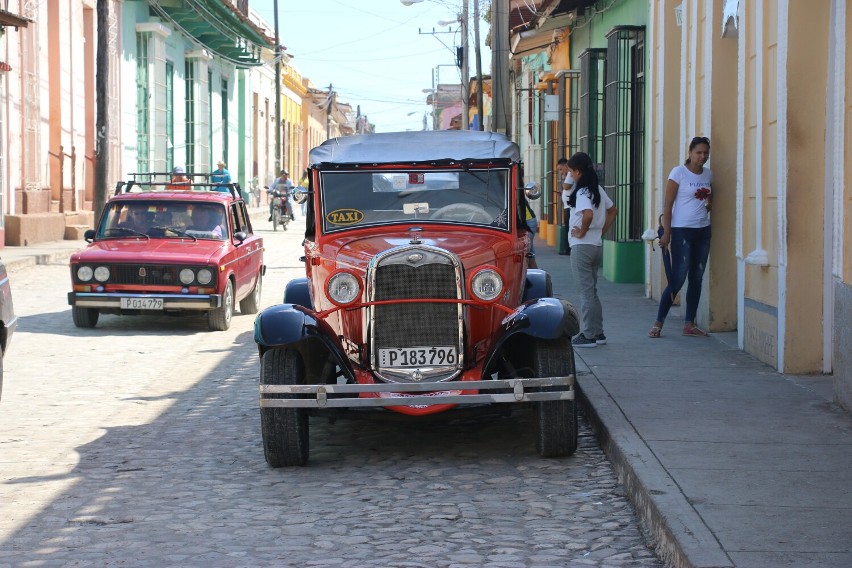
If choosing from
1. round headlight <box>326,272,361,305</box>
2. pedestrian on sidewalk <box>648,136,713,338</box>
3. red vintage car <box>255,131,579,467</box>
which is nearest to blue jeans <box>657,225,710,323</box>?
pedestrian on sidewalk <box>648,136,713,338</box>

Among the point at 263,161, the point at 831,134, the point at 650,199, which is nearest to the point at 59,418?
the point at 831,134

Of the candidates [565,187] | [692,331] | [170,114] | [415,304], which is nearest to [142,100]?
[170,114]

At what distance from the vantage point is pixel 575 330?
23.1 ft

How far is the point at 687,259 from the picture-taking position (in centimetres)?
1109

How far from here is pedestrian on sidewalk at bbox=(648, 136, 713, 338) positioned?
11.0m

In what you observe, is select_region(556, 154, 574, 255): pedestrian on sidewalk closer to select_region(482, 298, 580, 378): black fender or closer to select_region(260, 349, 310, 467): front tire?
select_region(482, 298, 580, 378): black fender

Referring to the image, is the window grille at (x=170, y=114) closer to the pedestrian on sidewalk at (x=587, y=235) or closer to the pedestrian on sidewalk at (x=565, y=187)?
the pedestrian on sidewalk at (x=565, y=187)

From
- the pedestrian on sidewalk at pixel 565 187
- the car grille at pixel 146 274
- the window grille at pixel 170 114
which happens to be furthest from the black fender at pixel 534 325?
the window grille at pixel 170 114

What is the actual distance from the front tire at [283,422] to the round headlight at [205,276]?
19.4 ft

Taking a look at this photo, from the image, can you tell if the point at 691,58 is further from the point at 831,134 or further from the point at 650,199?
the point at 831,134

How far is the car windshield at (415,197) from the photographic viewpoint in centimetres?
790

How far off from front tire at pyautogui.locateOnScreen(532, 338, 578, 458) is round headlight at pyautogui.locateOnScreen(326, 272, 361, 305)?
109 cm

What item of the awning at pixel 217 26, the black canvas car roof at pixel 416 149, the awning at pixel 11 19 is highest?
the awning at pixel 217 26

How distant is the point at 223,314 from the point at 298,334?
6.31 meters
